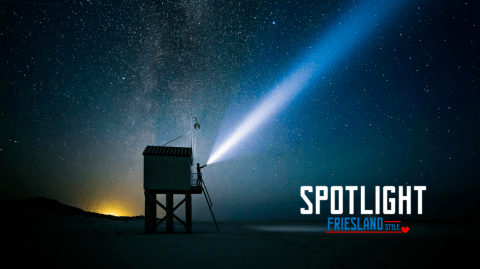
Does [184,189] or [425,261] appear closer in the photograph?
[425,261]

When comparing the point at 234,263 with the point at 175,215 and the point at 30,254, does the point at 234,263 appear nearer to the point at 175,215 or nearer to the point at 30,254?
the point at 30,254

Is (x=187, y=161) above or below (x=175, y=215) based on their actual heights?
above

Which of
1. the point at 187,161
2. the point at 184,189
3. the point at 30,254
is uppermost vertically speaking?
the point at 187,161

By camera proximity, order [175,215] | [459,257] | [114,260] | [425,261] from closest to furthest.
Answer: [114,260]
[425,261]
[459,257]
[175,215]

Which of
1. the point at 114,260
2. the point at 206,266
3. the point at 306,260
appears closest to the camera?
the point at 206,266

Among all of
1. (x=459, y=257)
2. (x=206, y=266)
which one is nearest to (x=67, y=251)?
(x=206, y=266)

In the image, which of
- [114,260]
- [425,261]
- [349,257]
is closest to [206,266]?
[114,260]

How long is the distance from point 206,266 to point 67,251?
22.6ft

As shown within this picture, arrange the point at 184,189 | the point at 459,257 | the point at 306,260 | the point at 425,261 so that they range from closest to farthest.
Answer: the point at 306,260 → the point at 425,261 → the point at 459,257 → the point at 184,189

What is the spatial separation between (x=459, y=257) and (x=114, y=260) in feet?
49.1

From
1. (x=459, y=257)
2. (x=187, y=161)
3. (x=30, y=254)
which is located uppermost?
(x=187, y=161)

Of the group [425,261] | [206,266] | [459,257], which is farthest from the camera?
[459,257]

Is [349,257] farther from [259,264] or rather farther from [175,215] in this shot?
[175,215]

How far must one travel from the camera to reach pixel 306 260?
11.0m
